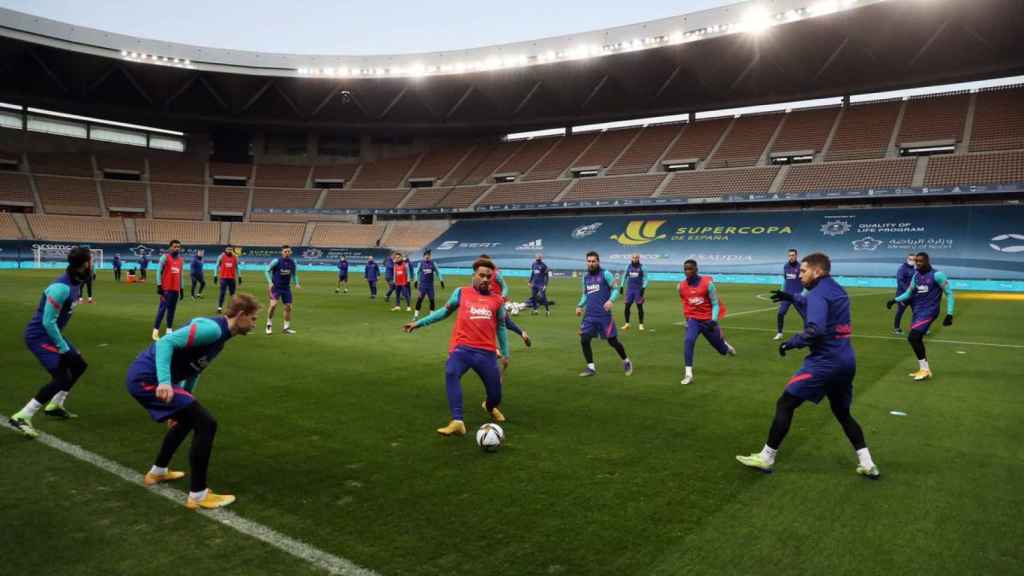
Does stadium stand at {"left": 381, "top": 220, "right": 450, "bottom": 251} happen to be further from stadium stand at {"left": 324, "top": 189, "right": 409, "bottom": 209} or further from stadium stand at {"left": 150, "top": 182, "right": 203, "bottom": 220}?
stadium stand at {"left": 150, "top": 182, "right": 203, "bottom": 220}

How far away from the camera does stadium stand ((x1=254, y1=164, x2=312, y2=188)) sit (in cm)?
7062

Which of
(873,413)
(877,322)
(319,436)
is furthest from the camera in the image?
(877,322)

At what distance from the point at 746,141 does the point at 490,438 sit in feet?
181

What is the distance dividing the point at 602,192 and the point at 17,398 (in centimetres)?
4969

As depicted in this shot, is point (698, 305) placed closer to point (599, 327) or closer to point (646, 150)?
point (599, 327)

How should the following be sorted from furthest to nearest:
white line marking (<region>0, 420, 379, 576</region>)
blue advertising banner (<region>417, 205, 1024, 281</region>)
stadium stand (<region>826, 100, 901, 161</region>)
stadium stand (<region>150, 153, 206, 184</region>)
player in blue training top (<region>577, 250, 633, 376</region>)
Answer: stadium stand (<region>150, 153, 206, 184</region>) → stadium stand (<region>826, 100, 901, 161</region>) → blue advertising banner (<region>417, 205, 1024, 281</region>) → player in blue training top (<region>577, 250, 633, 376</region>) → white line marking (<region>0, 420, 379, 576</region>)

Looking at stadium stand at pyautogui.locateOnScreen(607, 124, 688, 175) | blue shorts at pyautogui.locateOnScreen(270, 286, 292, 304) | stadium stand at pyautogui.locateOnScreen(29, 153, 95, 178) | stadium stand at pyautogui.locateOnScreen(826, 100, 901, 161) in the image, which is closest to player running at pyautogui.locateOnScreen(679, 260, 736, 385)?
blue shorts at pyautogui.locateOnScreen(270, 286, 292, 304)

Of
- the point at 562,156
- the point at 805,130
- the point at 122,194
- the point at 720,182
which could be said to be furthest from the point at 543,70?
the point at 122,194

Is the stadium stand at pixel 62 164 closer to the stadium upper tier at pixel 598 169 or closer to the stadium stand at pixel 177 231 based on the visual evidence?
the stadium upper tier at pixel 598 169

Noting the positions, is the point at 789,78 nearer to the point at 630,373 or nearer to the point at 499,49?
the point at 499,49

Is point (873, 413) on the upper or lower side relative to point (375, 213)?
lower

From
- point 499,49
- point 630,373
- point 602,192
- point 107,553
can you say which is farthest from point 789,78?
point 107,553

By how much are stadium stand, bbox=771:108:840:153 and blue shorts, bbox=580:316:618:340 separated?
4762 cm

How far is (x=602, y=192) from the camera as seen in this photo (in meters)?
54.1
